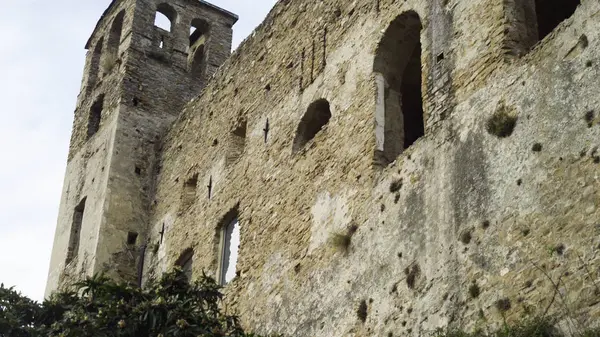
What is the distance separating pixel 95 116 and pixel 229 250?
6.30m

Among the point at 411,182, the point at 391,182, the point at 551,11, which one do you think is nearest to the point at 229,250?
the point at 391,182

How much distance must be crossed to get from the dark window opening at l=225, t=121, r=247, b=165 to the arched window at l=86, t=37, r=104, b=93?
5683mm

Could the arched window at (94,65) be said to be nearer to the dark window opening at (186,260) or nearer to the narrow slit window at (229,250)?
the dark window opening at (186,260)

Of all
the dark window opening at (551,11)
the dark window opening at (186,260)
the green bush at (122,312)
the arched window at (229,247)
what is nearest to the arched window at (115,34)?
the dark window opening at (186,260)

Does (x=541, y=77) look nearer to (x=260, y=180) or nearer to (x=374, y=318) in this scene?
(x=374, y=318)

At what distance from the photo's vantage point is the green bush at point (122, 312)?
9.57m

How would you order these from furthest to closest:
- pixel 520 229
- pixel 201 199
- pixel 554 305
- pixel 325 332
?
1. pixel 201 199
2. pixel 325 332
3. pixel 520 229
4. pixel 554 305

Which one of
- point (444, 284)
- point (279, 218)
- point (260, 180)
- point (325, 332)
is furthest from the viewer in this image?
point (260, 180)

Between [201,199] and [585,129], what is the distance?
784 centimetres

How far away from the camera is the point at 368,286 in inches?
435

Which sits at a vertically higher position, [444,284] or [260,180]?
[260,180]

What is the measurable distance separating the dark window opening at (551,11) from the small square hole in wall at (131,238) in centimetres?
725

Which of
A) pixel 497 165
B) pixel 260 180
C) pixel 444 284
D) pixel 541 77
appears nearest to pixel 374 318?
pixel 444 284

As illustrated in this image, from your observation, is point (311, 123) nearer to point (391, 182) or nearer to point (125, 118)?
point (391, 182)
